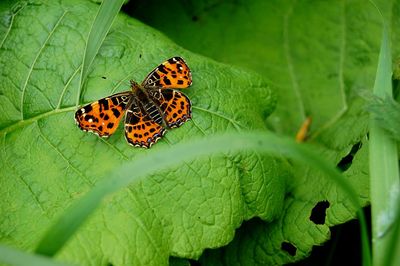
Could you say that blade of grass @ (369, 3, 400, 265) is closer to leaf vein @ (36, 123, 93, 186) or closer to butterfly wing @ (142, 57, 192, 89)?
butterfly wing @ (142, 57, 192, 89)

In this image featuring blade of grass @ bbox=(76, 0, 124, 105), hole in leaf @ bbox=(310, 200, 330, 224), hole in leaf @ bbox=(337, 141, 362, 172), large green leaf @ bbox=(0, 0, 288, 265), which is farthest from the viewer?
hole in leaf @ bbox=(337, 141, 362, 172)

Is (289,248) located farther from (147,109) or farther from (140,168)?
(140,168)

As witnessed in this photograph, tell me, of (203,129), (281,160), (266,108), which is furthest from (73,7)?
(281,160)

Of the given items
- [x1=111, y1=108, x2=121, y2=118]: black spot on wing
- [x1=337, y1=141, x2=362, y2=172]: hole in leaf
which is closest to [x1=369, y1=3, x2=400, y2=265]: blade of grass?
[x1=337, y1=141, x2=362, y2=172]: hole in leaf

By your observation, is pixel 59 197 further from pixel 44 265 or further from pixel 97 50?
pixel 44 265

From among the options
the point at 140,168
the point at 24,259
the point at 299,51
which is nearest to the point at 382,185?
the point at 140,168

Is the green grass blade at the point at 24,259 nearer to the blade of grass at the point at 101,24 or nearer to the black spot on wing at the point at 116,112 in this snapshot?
the black spot on wing at the point at 116,112
